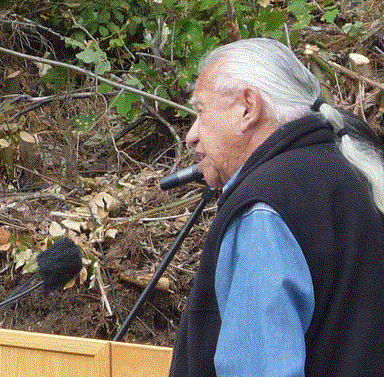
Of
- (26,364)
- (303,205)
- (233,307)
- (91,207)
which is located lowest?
(91,207)

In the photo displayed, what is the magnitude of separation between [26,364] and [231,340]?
0.90 meters

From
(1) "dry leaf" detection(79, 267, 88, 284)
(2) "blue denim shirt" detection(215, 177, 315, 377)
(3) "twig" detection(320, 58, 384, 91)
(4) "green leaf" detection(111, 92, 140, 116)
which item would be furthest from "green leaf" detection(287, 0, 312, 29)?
(2) "blue denim shirt" detection(215, 177, 315, 377)

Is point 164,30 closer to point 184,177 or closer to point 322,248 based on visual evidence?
point 184,177

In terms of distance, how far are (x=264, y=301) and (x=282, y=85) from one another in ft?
1.78

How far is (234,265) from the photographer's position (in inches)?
66.1

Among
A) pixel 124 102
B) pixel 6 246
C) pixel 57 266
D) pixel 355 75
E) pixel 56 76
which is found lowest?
pixel 6 246

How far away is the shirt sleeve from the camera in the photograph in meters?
1.57

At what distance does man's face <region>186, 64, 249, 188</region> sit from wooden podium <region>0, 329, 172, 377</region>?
568 mm

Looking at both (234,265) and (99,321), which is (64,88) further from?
(234,265)

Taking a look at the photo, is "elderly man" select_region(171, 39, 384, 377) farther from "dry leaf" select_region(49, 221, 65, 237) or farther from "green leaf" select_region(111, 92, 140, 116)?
"green leaf" select_region(111, 92, 140, 116)

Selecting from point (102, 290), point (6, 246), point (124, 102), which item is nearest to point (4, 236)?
point (6, 246)

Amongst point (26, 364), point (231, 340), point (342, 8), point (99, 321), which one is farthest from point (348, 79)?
point (231, 340)

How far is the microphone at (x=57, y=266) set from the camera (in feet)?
8.07

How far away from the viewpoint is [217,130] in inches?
76.1
